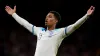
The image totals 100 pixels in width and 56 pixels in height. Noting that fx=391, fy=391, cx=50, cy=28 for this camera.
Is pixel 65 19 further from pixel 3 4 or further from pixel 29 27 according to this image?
pixel 29 27

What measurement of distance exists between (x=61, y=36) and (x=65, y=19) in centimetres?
362

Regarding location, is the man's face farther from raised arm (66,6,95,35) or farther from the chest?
raised arm (66,6,95,35)

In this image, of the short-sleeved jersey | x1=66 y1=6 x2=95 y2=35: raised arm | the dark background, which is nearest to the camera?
x1=66 y1=6 x2=95 y2=35: raised arm

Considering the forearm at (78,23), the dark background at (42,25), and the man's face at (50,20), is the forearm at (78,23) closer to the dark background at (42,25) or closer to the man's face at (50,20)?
the man's face at (50,20)

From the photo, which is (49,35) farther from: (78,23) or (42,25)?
(42,25)

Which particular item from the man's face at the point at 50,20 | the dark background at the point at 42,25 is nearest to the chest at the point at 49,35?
the man's face at the point at 50,20

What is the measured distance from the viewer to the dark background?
341 inches

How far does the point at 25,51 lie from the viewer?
8.70 meters

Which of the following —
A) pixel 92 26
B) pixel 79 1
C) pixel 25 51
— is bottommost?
pixel 25 51

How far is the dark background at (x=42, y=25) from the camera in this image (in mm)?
8672

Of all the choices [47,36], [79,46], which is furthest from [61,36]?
[79,46]

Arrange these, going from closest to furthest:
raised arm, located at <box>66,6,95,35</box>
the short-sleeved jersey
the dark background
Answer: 1. raised arm, located at <box>66,6,95,35</box>
2. the short-sleeved jersey
3. the dark background

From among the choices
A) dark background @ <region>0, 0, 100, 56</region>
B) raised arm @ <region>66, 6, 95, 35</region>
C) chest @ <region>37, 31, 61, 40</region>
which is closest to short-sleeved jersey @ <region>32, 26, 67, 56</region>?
chest @ <region>37, 31, 61, 40</region>

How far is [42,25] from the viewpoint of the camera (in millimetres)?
8977
